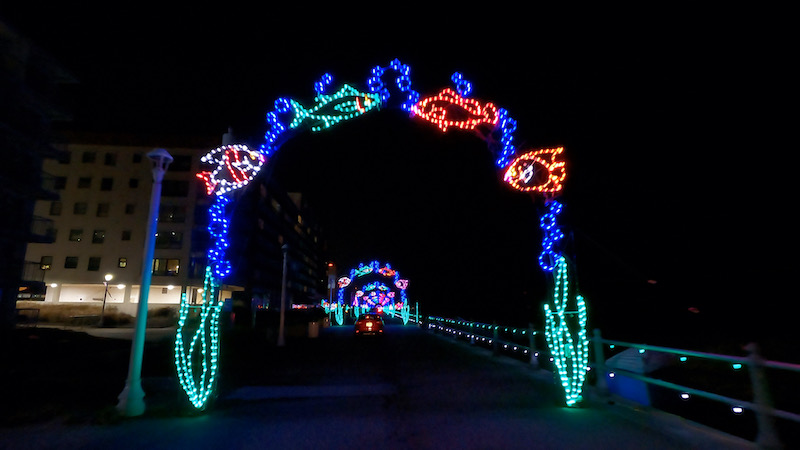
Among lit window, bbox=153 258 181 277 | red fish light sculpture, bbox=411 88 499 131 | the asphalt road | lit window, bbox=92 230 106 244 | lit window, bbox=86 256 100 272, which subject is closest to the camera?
the asphalt road

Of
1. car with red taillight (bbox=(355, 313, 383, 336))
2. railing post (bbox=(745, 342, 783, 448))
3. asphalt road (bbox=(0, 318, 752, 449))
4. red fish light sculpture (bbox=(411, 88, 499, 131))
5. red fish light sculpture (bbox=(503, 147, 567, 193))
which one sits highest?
red fish light sculpture (bbox=(411, 88, 499, 131))

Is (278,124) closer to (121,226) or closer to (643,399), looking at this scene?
(643,399)

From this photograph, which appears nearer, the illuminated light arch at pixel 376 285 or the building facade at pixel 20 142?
the building facade at pixel 20 142

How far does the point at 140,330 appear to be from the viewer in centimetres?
765

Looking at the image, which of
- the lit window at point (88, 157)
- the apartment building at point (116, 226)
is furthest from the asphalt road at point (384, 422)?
the lit window at point (88, 157)

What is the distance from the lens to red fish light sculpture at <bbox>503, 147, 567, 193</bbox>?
8656mm

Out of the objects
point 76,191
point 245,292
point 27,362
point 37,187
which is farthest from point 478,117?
point 245,292

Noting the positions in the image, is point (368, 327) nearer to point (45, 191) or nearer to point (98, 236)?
point (45, 191)

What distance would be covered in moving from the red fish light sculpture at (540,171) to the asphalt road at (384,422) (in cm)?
363

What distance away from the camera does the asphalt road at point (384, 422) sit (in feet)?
19.3

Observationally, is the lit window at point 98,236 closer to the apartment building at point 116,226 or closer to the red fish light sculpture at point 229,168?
the apartment building at point 116,226

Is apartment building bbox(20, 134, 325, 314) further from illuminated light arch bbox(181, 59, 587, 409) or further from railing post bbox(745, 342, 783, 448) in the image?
railing post bbox(745, 342, 783, 448)

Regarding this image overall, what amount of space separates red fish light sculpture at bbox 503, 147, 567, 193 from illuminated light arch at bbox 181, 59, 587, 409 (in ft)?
0.06

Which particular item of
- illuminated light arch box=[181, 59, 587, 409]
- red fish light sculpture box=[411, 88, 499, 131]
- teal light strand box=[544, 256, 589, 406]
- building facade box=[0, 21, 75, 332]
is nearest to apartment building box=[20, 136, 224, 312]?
building facade box=[0, 21, 75, 332]
